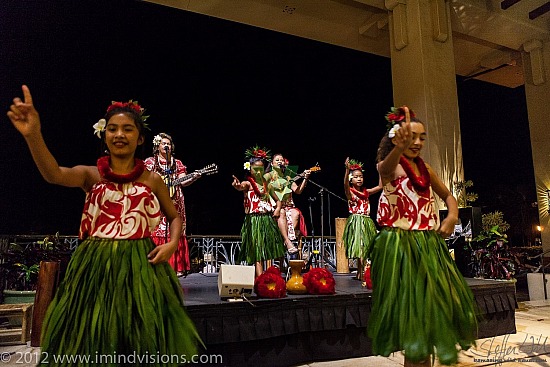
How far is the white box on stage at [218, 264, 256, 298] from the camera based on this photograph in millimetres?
2562

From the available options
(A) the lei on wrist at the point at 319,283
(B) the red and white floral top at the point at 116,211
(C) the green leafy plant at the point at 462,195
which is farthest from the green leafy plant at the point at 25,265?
(C) the green leafy plant at the point at 462,195

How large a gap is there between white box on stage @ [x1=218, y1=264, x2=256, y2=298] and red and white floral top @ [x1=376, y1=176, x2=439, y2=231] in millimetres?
1047

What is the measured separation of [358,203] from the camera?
4258mm

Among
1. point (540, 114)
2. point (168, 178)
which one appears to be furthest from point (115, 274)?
point (540, 114)

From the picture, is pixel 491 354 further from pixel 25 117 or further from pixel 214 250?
pixel 214 250

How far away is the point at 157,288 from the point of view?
152cm

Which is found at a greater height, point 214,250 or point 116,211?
point 116,211

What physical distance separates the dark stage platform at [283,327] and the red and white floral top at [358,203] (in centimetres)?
144

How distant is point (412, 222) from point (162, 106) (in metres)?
7.02

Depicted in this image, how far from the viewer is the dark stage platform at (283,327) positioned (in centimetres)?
240

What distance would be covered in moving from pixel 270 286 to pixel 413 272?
3.70ft

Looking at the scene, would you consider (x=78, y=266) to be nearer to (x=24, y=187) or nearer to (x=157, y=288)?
(x=157, y=288)

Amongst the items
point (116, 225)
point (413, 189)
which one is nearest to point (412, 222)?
point (413, 189)

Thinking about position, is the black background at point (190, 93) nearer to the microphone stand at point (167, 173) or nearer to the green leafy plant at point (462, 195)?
the green leafy plant at point (462, 195)
